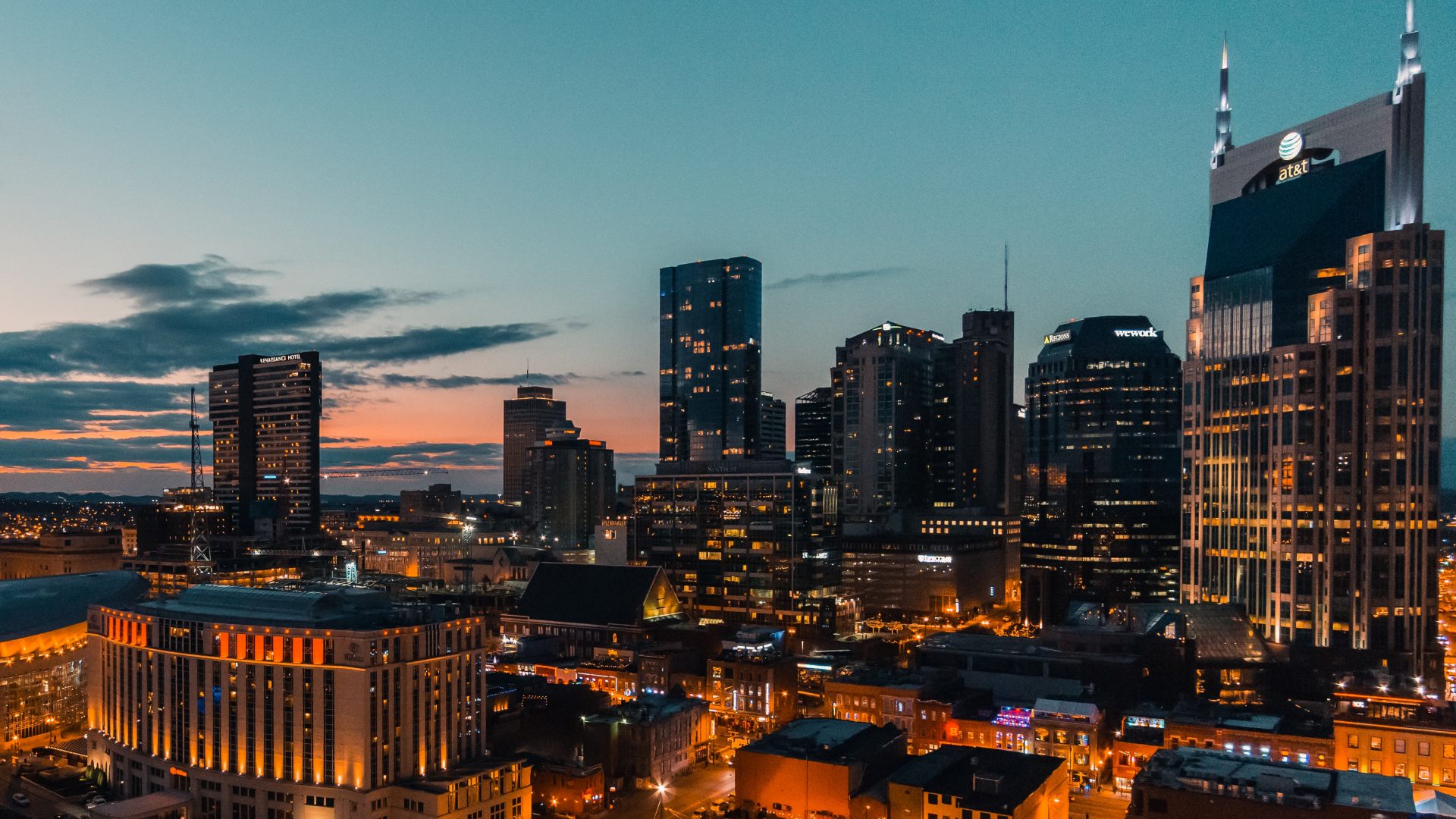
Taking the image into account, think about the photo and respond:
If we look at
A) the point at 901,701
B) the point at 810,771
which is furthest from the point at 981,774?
the point at 901,701

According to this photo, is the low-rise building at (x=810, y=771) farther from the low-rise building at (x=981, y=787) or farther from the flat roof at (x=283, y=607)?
the flat roof at (x=283, y=607)

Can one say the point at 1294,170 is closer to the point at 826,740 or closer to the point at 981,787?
the point at 981,787

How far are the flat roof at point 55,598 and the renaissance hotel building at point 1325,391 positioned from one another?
488 feet

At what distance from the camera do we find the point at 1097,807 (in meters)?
95.3

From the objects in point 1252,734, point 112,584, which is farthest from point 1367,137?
point 112,584

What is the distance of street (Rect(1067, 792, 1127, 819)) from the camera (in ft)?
306

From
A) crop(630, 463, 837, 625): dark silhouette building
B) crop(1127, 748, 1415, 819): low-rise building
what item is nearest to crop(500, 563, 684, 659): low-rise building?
crop(630, 463, 837, 625): dark silhouette building

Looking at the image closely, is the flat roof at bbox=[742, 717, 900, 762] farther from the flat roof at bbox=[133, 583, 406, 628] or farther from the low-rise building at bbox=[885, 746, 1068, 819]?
the flat roof at bbox=[133, 583, 406, 628]

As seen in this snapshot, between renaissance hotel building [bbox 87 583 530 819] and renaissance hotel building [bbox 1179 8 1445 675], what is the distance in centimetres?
10896

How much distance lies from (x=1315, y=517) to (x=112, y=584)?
172m

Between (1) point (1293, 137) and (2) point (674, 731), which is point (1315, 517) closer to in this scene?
(1) point (1293, 137)

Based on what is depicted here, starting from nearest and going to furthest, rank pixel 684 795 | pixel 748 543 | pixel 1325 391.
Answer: pixel 684 795 < pixel 1325 391 < pixel 748 543

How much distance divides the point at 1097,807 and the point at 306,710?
73.3m

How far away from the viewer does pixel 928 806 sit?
82.8 metres
